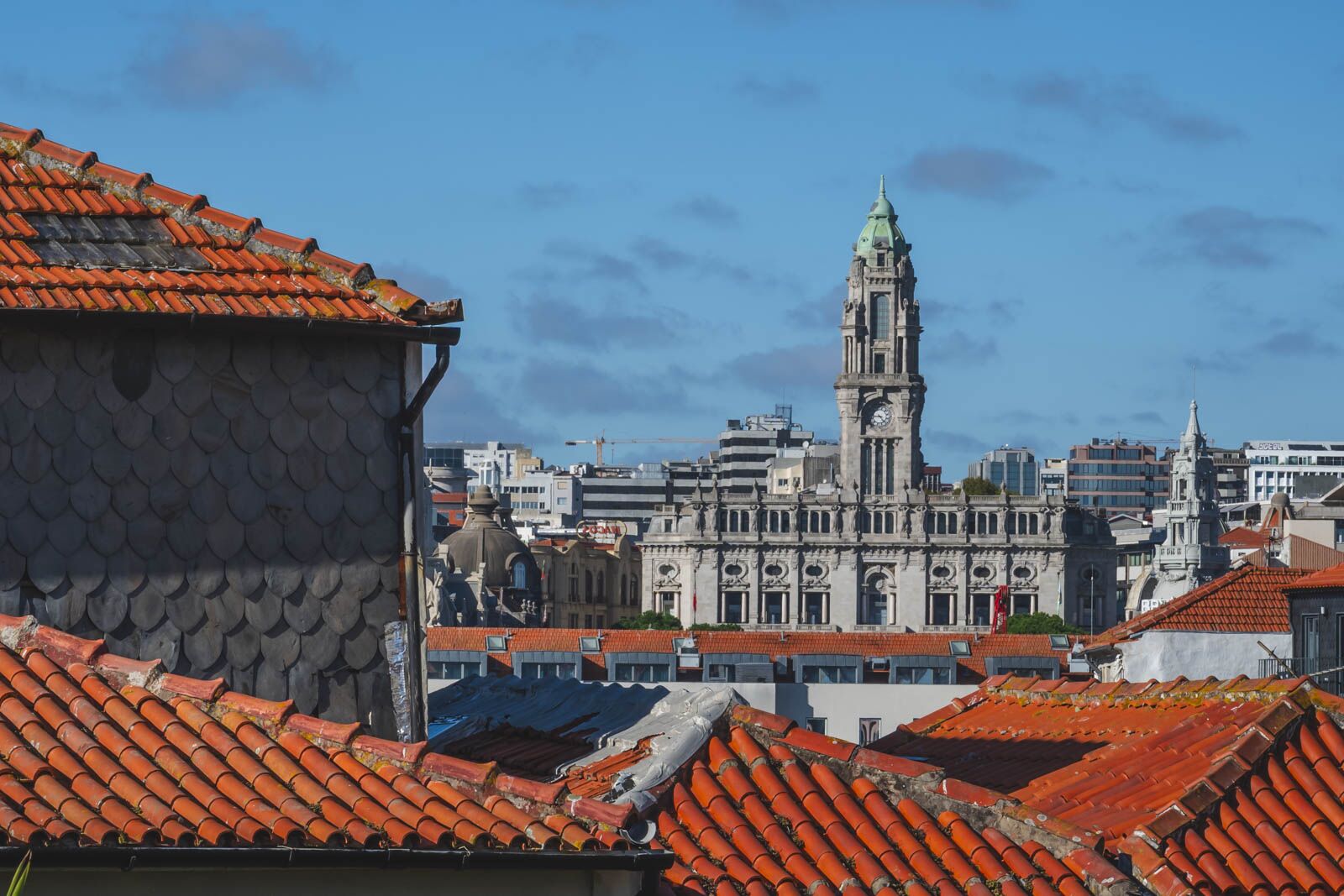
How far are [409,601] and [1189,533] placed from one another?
4988 inches

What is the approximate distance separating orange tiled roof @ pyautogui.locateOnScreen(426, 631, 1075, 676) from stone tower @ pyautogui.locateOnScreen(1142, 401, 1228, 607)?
43164mm

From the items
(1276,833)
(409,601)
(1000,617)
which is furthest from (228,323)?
(1000,617)

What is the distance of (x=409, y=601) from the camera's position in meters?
15.4

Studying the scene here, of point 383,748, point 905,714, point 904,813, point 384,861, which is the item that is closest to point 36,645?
point 383,748

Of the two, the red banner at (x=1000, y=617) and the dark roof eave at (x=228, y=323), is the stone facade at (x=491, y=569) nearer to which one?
the red banner at (x=1000, y=617)

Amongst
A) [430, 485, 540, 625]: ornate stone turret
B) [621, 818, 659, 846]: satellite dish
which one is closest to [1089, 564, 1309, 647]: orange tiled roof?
[621, 818, 659, 846]: satellite dish

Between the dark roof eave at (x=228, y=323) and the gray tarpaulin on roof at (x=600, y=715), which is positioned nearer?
the gray tarpaulin on roof at (x=600, y=715)

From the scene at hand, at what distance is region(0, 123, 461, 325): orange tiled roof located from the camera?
47.8 ft

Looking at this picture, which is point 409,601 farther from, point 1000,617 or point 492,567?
point 1000,617

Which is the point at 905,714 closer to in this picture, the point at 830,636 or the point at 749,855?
the point at 830,636

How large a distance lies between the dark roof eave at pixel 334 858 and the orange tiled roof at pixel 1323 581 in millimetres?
31383

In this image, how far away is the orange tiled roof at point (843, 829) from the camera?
12844 millimetres

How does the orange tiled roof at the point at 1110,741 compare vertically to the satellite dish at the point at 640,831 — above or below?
above

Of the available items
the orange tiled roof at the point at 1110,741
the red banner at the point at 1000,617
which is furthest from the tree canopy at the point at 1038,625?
the orange tiled roof at the point at 1110,741
